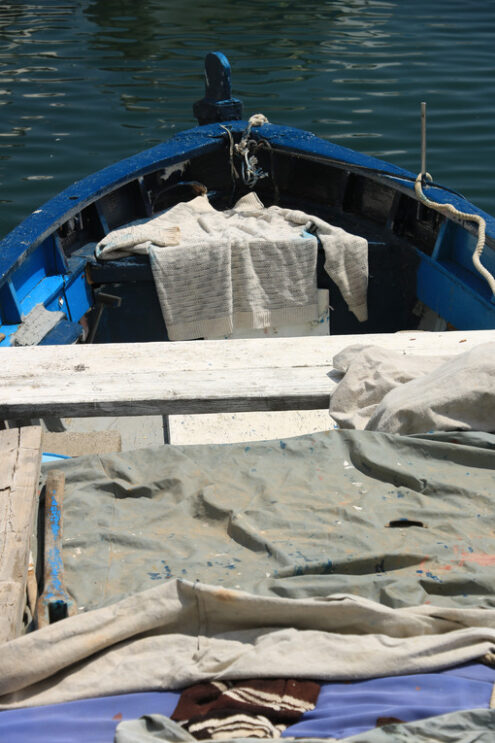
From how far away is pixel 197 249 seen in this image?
462 centimetres

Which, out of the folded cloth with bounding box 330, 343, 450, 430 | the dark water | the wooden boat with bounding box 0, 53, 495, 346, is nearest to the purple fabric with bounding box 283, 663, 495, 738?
the folded cloth with bounding box 330, 343, 450, 430

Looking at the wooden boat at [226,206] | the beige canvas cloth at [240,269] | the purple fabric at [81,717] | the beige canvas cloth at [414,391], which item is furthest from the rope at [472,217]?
the purple fabric at [81,717]

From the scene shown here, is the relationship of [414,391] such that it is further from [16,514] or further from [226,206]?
[226,206]

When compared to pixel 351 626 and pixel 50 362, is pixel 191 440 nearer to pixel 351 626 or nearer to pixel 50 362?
pixel 50 362

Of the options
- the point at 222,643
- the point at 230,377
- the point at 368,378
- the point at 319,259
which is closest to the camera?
the point at 222,643

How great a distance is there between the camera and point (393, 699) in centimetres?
164

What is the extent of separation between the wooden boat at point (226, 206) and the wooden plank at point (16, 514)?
1.63 metres

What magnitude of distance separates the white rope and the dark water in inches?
141

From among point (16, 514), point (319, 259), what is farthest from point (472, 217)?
point (16, 514)

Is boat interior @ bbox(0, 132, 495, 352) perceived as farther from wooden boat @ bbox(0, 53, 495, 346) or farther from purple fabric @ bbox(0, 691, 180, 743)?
purple fabric @ bbox(0, 691, 180, 743)

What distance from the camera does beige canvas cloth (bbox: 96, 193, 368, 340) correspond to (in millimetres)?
4660

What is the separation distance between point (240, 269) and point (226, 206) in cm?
110

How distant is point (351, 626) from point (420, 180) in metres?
3.36

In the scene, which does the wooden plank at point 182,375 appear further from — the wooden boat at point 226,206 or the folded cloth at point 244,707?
the folded cloth at point 244,707
